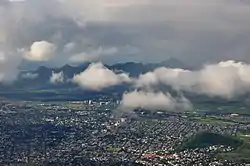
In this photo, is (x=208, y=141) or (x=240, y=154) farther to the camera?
(x=208, y=141)

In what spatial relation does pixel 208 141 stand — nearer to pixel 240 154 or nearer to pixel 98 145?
pixel 240 154

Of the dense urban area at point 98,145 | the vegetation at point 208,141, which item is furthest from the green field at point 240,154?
the vegetation at point 208,141

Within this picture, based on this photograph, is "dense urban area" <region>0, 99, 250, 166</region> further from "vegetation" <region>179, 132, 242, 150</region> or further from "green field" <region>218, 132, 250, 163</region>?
"vegetation" <region>179, 132, 242, 150</region>

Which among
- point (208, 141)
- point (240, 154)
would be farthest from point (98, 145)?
point (240, 154)

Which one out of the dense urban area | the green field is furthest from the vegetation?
the green field

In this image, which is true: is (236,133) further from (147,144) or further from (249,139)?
(147,144)

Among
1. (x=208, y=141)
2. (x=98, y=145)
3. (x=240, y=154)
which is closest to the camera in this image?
(x=240, y=154)

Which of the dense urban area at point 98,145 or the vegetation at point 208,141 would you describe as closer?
the dense urban area at point 98,145

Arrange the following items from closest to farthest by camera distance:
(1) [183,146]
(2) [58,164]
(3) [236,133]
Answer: (2) [58,164] → (1) [183,146] → (3) [236,133]

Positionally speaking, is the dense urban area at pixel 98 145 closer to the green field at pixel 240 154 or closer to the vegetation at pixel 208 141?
the green field at pixel 240 154

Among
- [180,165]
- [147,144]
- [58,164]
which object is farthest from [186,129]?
[58,164]

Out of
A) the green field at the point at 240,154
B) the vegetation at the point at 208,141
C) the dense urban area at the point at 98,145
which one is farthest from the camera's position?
the vegetation at the point at 208,141
